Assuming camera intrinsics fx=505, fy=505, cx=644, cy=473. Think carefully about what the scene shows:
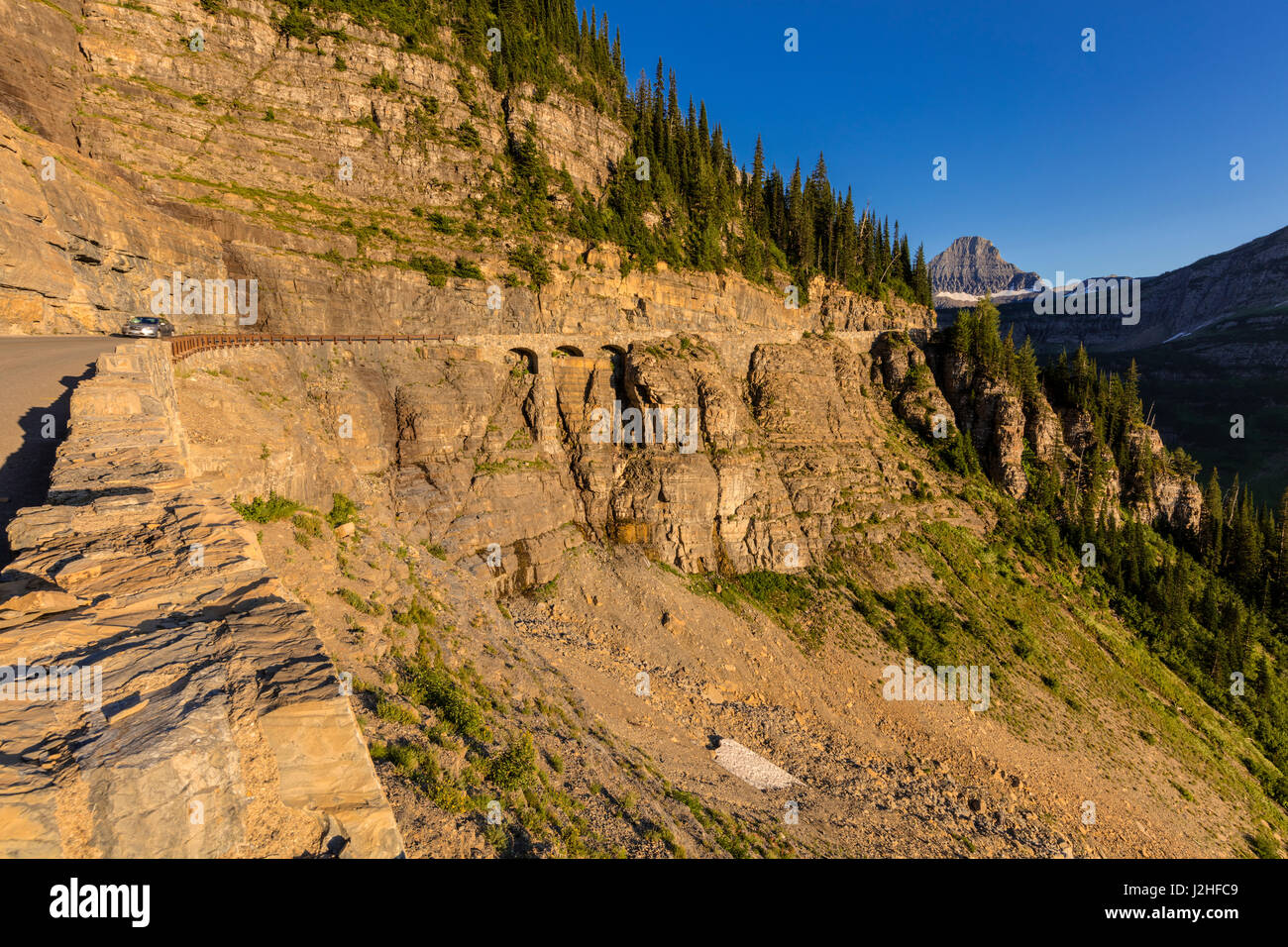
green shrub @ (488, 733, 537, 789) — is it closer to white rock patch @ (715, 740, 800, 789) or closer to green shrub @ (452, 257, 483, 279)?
white rock patch @ (715, 740, 800, 789)

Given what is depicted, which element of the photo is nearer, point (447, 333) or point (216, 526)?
point (216, 526)

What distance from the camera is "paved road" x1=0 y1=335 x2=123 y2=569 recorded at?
36.4 feet

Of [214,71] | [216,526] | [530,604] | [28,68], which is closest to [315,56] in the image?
[214,71]

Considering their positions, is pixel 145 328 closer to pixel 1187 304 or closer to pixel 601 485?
pixel 601 485

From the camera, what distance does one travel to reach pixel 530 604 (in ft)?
97.5

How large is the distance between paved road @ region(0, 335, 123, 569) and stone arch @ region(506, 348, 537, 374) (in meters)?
19.7

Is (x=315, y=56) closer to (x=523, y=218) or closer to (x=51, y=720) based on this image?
(x=523, y=218)

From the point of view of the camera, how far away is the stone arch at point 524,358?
3491cm

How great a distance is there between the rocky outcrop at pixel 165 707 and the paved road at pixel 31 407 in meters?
3.42

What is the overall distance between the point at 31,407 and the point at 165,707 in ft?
50.5

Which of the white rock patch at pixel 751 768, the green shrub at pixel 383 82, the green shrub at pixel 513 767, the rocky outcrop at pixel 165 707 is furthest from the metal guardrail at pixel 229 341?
the white rock patch at pixel 751 768

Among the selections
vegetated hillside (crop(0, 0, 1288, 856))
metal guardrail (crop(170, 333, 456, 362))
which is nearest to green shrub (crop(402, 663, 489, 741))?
vegetated hillside (crop(0, 0, 1288, 856))

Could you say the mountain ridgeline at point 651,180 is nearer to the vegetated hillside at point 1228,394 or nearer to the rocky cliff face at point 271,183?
the rocky cliff face at point 271,183
